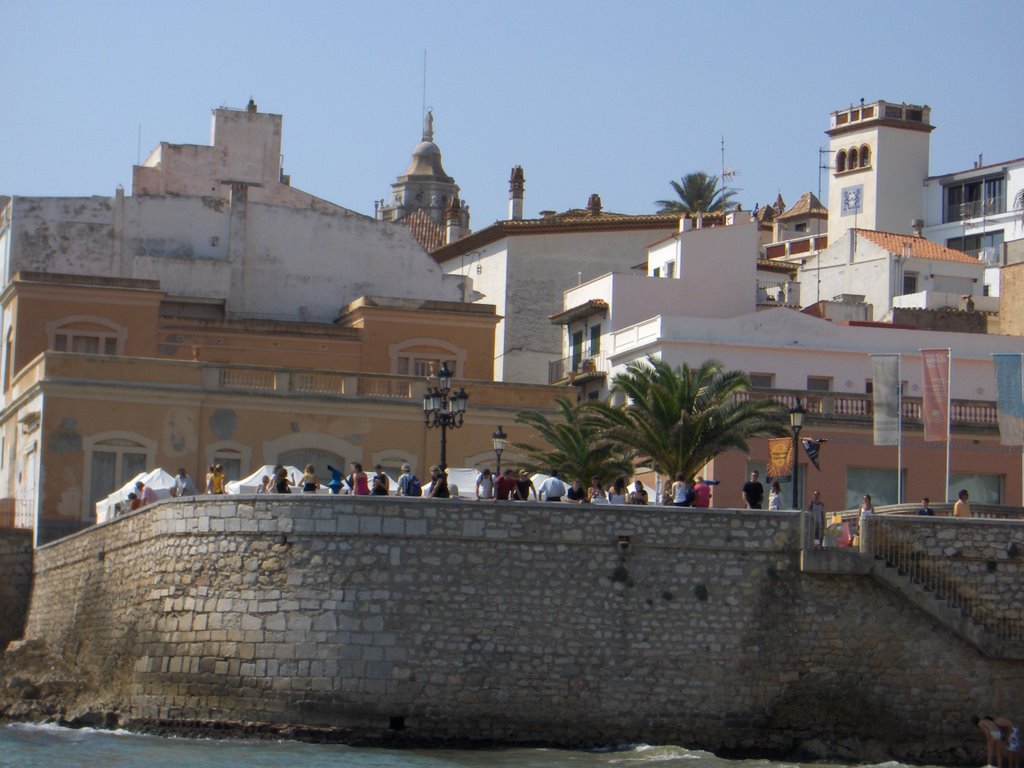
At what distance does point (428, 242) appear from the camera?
81.1 metres

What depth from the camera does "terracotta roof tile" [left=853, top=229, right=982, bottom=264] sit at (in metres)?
66.8

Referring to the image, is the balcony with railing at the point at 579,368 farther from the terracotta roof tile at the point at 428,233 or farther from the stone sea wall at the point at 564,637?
the terracotta roof tile at the point at 428,233

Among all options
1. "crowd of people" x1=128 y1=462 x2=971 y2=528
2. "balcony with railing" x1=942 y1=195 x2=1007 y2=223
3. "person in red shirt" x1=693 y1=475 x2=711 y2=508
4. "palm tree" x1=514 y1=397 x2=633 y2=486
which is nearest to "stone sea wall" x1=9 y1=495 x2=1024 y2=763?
"crowd of people" x1=128 y1=462 x2=971 y2=528

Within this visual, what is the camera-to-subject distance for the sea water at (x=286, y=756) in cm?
3006

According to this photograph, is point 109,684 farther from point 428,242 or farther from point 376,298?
point 428,242

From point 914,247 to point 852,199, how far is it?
11.7 meters

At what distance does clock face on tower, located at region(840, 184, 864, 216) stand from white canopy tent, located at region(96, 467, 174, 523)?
1723 inches

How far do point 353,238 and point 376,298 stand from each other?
4.88 m

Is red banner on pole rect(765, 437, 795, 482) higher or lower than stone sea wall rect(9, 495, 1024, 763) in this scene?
higher

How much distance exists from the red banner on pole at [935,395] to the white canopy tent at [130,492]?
558 inches

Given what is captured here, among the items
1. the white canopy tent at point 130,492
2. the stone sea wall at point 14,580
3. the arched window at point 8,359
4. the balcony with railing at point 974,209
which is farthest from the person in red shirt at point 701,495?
the balcony with railing at point 974,209

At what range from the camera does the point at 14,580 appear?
4238 cm

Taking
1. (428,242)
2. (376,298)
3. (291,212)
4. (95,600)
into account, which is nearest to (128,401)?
(95,600)

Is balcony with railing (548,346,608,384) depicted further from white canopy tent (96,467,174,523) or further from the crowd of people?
the crowd of people
